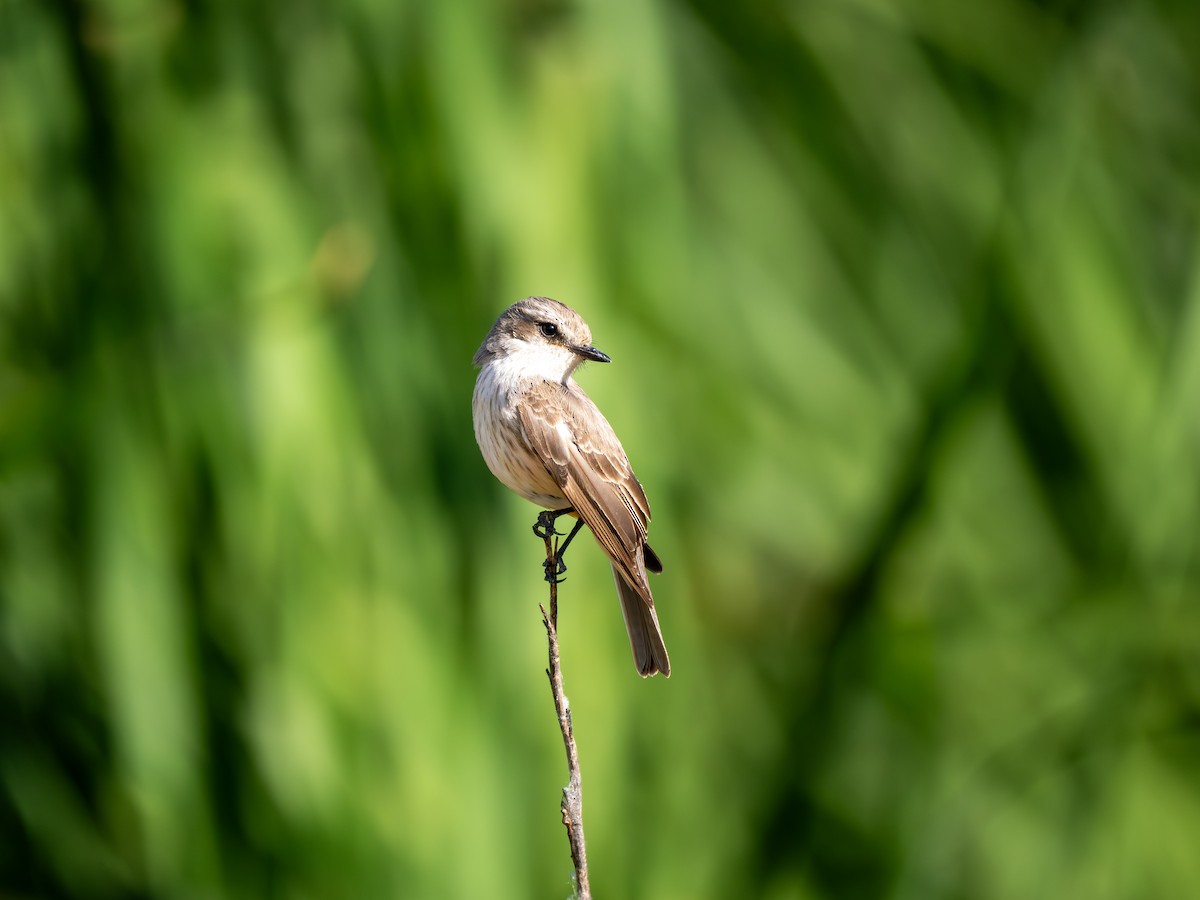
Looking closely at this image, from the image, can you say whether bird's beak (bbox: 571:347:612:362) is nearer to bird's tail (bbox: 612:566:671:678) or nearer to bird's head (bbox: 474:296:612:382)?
bird's head (bbox: 474:296:612:382)

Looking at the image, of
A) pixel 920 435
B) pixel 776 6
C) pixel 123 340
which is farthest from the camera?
pixel 776 6

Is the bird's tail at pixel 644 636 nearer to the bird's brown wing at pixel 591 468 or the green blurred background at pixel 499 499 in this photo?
the bird's brown wing at pixel 591 468

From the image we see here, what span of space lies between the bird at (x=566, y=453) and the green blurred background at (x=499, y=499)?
54 cm

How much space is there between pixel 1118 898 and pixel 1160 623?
0.76 meters

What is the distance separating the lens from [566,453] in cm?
219

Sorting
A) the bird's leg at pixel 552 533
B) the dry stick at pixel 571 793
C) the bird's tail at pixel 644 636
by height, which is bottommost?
the dry stick at pixel 571 793

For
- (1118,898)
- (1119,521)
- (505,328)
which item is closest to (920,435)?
(1119,521)

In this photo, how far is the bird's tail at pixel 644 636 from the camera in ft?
6.69

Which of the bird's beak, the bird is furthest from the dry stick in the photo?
the bird's beak

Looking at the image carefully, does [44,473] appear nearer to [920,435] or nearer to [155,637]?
[155,637]

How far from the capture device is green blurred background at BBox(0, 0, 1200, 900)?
9.74 ft

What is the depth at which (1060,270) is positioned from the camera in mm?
3400

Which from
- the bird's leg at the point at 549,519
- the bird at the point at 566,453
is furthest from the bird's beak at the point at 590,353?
the bird's leg at the point at 549,519

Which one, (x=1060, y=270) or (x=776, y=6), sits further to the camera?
(x=776, y=6)
